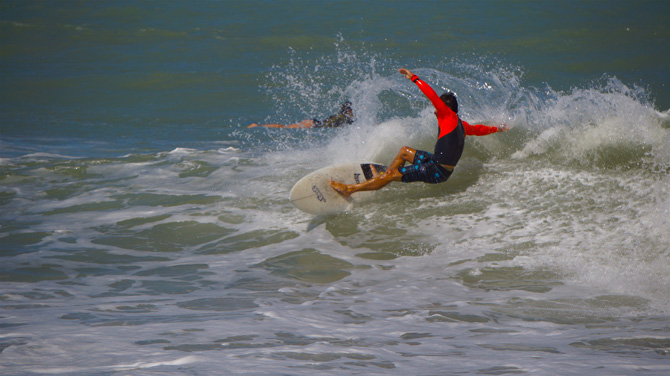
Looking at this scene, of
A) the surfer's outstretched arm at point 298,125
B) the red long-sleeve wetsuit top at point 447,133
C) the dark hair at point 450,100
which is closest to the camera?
the red long-sleeve wetsuit top at point 447,133

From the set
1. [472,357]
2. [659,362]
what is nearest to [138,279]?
[472,357]

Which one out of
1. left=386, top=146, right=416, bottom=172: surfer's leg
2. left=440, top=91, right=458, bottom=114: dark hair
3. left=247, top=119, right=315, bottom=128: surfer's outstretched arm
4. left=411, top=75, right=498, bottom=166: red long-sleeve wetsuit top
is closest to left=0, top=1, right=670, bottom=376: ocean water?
left=247, top=119, right=315, bottom=128: surfer's outstretched arm

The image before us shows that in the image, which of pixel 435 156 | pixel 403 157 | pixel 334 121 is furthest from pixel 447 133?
pixel 334 121

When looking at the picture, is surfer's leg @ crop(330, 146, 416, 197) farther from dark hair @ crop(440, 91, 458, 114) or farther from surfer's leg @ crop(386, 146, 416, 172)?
dark hair @ crop(440, 91, 458, 114)

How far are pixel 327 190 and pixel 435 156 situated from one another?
4.43 ft

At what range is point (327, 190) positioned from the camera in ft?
24.1

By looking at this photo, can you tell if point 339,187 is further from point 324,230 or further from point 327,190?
point 324,230

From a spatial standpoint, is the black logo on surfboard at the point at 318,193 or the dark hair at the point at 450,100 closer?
the dark hair at the point at 450,100

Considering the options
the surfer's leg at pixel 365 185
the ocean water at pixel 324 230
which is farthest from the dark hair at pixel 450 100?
the ocean water at pixel 324 230

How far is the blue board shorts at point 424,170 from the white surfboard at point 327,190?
1.30 ft

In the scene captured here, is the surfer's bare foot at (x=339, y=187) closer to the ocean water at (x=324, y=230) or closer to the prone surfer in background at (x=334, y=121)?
the ocean water at (x=324, y=230)

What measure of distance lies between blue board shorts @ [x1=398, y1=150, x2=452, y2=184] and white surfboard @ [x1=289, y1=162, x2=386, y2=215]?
39 centimetres

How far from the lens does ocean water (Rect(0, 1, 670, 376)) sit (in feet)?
12.3

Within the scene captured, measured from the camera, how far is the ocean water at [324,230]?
12.3 feet
